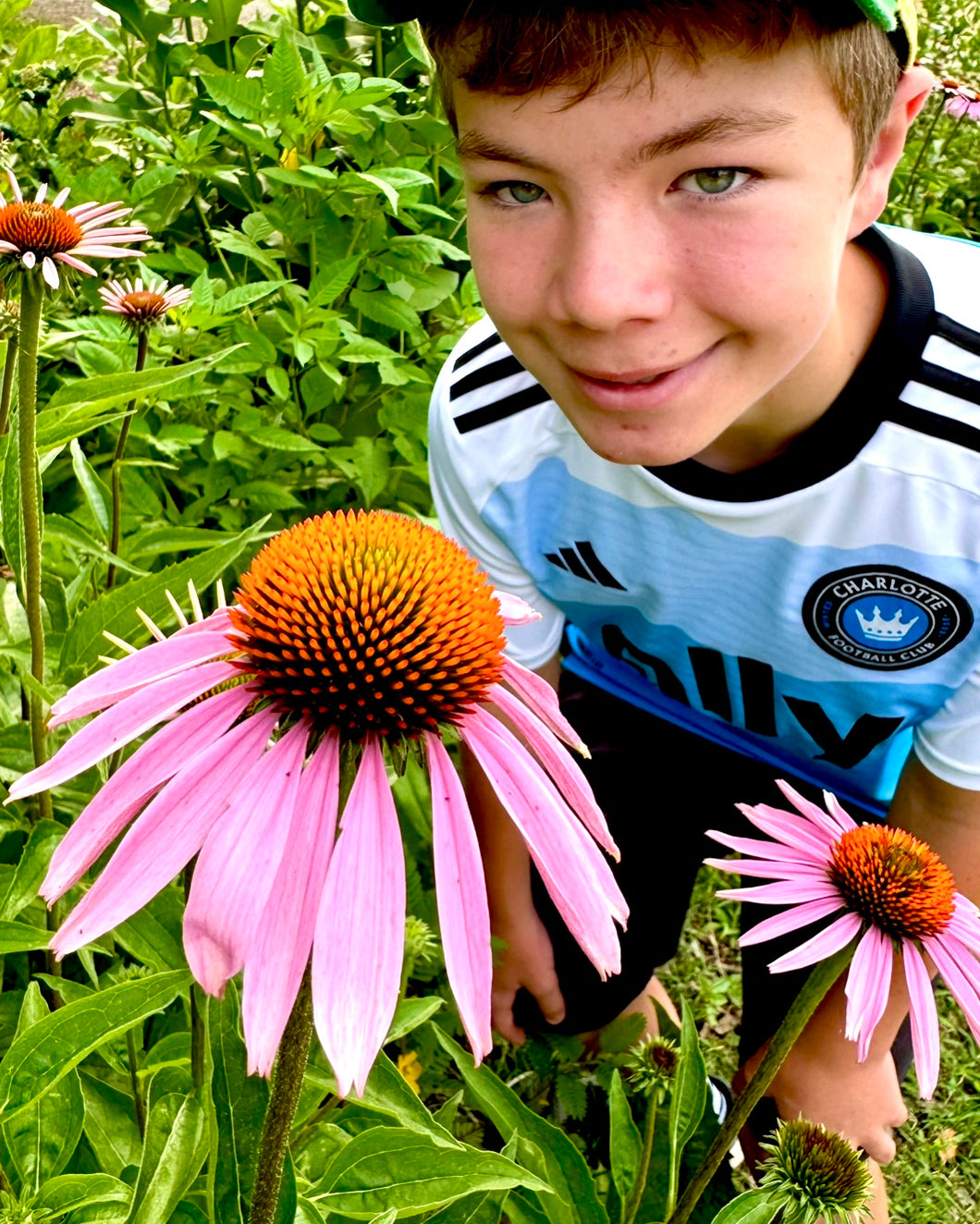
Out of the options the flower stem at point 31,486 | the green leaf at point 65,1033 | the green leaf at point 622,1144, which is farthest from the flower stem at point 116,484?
the green leaf at point 622,1144

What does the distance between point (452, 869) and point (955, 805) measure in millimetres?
806

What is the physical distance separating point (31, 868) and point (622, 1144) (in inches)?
19.7

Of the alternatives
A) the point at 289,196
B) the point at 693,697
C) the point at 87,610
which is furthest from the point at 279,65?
the point at 693,697

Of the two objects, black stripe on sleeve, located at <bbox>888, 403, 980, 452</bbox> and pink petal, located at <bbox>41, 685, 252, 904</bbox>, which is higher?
black stripe on sleeve, located at <bbox>888, 403, 980, 452</bbox>

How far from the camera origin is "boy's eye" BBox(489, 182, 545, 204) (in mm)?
778

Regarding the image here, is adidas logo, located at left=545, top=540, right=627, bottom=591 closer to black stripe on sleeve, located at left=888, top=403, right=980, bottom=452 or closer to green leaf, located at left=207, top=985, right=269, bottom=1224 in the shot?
black stripe on sleeve, located at left=888, top=403, right=980, bottom=452

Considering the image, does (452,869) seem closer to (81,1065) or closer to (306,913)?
(306,913)

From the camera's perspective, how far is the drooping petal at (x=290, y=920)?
41 cm

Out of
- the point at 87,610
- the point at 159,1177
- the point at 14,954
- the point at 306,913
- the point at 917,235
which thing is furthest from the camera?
the point at 917,235

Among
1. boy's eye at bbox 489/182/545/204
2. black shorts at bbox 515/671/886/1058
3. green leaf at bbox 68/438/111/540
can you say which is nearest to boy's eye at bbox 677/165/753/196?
boy's eye at bbox 489/182/545/204

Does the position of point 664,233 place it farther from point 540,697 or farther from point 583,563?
point 583,563

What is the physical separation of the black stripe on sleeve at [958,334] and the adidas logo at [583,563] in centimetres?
39

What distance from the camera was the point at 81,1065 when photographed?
925 millimetres

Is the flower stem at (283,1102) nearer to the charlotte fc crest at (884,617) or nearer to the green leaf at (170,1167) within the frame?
the green leaf at (170,1167)
